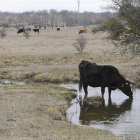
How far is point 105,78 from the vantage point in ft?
45.3

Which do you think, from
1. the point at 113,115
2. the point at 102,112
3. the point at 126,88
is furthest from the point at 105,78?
the point at 113,115

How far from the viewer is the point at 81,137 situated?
26.1 ft

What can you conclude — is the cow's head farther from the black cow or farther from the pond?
the pond

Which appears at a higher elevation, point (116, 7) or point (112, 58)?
point (116, 7)

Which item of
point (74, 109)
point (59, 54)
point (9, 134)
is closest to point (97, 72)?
point (74, 109)

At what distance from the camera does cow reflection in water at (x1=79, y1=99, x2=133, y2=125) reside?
35.4ft

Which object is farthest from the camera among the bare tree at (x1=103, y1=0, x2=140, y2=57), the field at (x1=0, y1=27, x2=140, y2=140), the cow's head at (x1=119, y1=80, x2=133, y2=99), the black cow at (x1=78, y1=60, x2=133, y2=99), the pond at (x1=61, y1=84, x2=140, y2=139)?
the cow's head at (x1=119, y1=80, x2=133, y2=99)

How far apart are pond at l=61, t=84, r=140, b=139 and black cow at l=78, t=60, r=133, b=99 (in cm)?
58

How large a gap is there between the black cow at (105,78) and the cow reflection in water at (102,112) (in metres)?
0.68

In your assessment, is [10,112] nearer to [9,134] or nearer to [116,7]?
[9,134]

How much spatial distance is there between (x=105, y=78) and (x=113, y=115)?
2713mm

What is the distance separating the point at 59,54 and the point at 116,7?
15738 millimetres

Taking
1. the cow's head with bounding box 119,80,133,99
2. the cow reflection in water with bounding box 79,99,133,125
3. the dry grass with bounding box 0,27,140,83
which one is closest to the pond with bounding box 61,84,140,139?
the cow reflection in water with bounding box 79,99,133,125

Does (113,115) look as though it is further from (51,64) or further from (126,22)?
(51,64)
